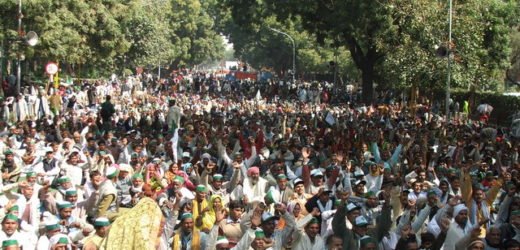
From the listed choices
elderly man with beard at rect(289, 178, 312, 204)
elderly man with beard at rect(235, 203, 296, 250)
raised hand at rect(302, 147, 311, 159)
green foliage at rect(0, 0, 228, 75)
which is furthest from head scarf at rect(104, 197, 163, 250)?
→ green foliage at rect(0, 0, 228, 75)

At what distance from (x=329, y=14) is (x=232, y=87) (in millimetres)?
16330

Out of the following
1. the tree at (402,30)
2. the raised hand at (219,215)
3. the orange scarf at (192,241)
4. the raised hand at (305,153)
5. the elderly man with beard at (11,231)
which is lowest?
the orange scarf at (192,241)

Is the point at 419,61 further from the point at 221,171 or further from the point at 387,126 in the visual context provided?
the point at 221,171

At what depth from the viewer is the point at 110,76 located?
191 ft

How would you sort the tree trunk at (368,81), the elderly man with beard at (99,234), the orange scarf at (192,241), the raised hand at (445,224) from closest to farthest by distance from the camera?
the elderly man with beard at (99,234) → the orange scarf at (192,241) → the raised hand at (445,224) → the tree trunk at (368,81)

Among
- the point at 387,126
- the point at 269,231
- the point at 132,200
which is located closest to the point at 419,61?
the point at 387,126

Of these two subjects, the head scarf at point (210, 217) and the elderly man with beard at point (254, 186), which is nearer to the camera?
the head scarf at point (210, 217)

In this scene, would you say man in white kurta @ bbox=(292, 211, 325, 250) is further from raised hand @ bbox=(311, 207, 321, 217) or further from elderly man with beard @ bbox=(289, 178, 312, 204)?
elderly man with beard @ bbox=(289, 178, 312, 204)

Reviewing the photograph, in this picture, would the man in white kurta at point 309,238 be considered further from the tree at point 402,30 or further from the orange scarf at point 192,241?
the tree at point 402,30

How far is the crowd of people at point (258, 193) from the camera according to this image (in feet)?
26.3

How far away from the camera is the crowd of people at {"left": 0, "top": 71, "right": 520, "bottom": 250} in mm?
8023

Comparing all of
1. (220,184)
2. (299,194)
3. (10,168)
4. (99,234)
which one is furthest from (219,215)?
(10,168)

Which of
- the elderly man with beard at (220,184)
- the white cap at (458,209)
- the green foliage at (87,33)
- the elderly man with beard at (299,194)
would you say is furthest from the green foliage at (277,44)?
the white cap at (458,209)

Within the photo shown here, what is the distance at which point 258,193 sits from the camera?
10.8 m
